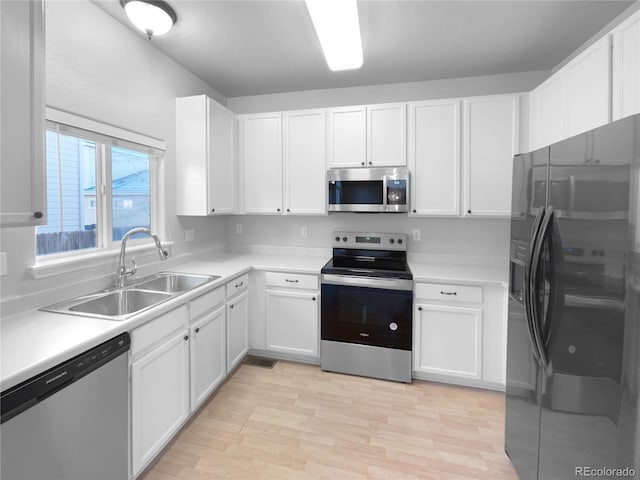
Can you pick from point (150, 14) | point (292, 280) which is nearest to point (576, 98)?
point (292, 280)

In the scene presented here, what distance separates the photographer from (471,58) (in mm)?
2537

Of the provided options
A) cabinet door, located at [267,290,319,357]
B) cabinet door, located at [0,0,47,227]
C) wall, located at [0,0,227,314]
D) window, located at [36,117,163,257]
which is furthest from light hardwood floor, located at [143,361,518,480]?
cabinet door, located at [0,0,47,227]

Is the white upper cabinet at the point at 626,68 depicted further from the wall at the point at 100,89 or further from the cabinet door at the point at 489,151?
the wall at the point at 100,89

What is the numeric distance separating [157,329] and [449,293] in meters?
2.03

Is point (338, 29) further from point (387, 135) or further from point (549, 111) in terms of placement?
point (549, 111)

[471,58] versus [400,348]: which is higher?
[471,58]

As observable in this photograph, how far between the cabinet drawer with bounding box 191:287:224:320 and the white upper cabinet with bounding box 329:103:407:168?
Answer: 1538mm

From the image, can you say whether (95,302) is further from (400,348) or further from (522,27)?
(522,27)

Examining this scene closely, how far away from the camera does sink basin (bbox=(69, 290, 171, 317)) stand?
1.74 metres

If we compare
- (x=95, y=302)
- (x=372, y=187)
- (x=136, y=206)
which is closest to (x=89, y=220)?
(x=136, y=206)

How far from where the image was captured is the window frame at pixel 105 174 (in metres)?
1.72

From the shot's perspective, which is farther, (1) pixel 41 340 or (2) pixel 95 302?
(2) pixel 95 302

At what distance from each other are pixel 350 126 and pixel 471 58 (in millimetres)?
1111

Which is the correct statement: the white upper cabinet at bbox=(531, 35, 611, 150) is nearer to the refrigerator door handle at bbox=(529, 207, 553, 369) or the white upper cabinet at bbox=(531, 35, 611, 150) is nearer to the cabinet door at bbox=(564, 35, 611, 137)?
the cabinet door at bbox=(564, 35, 611, 137)
